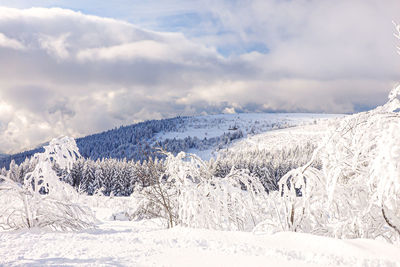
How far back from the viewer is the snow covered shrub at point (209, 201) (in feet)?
23.7

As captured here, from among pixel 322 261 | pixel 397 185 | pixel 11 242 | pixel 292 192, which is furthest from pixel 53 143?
pixel 397 185

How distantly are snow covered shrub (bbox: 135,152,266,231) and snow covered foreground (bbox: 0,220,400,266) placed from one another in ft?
8.26

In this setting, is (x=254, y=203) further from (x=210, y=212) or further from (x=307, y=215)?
(x=307, y=215)

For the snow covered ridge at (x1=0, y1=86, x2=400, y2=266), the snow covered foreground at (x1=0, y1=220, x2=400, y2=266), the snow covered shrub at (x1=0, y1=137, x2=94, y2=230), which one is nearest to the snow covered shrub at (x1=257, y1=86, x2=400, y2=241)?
the snow covered ridge at (x1=0, y1=86, x2=400, y2=266)

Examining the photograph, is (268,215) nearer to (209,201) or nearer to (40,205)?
(209,201)

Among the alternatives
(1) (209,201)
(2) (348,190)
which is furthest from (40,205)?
(2) (348,190)

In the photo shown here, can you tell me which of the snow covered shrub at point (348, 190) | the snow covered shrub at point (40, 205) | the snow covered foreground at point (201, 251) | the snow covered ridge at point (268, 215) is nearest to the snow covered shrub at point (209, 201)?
the snow covered ridge at point (268, 215)

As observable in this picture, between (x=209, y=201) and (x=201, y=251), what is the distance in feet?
12.9

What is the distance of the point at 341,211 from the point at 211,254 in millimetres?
3435

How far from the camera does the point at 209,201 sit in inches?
301

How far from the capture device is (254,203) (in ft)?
27.9

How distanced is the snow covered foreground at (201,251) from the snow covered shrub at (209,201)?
2517 mm

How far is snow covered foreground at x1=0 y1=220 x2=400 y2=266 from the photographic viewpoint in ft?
11.0

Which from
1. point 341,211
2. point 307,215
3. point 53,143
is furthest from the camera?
point 53,143
